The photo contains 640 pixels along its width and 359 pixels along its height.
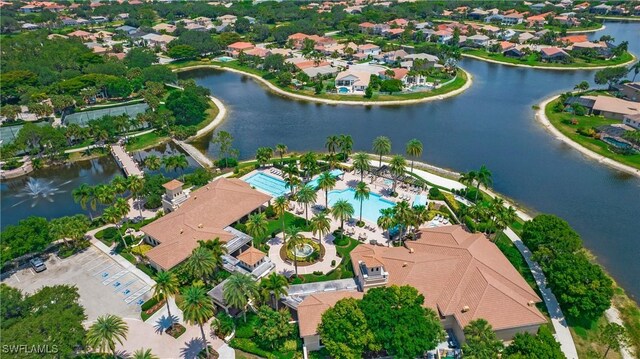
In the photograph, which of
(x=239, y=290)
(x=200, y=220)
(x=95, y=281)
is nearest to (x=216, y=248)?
(x=200, y=220)

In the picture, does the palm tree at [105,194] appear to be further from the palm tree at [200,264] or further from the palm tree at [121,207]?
Result: the palm tree at [200,264]

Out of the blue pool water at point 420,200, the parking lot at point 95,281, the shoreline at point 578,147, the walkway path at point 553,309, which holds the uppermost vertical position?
the blue pool water at point 420,200

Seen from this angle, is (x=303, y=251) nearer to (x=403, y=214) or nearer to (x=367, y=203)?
(x=403, y=214)

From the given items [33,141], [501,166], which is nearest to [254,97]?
[33,141]

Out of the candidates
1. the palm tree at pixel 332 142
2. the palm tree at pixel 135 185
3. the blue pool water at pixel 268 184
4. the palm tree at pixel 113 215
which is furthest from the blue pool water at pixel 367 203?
the palm tree at pixel 113 215

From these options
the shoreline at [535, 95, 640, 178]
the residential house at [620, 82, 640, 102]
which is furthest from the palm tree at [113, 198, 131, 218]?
the residential house at [620, 82, 640, 102]

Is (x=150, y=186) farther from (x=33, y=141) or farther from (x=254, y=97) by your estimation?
(x=254, y=97)
